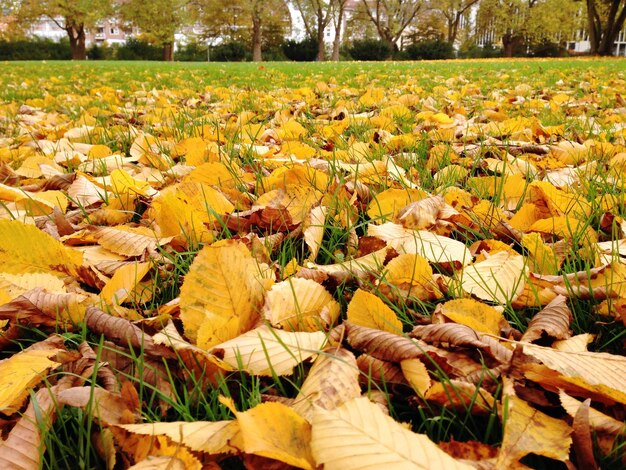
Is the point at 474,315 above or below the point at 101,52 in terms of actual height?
below

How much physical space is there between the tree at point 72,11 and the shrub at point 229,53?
687cm

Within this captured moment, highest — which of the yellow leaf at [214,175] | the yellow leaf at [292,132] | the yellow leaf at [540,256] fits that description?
the yellow leaf at [292,132]

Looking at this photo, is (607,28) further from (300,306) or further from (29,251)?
(29,251)

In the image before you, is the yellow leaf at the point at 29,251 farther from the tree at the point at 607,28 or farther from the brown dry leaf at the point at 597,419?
the tree at the point at 607,28

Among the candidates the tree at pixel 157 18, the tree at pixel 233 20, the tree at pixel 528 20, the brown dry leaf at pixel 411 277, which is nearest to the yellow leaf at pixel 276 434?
the brown dry leaf at pixel 411 277

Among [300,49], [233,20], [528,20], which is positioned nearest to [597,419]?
[300,49]

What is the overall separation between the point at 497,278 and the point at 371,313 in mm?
334

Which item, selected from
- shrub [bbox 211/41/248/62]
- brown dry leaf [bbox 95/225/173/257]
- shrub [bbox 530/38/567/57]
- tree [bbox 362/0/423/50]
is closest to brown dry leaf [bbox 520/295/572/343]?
brown dry leaf [bbox 95/225/173/257]

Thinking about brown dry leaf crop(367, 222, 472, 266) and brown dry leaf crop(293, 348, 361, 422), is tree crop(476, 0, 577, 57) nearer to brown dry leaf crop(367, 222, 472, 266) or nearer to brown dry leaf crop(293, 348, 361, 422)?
brown dry leaf crop(367, 222, 472, 266)

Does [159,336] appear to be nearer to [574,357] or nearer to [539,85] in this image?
[574,357]

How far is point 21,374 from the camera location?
87 centimetres

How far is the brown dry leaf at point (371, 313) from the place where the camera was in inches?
38.5

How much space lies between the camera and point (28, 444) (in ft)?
2.47

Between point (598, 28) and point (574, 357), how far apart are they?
34.8 meters
